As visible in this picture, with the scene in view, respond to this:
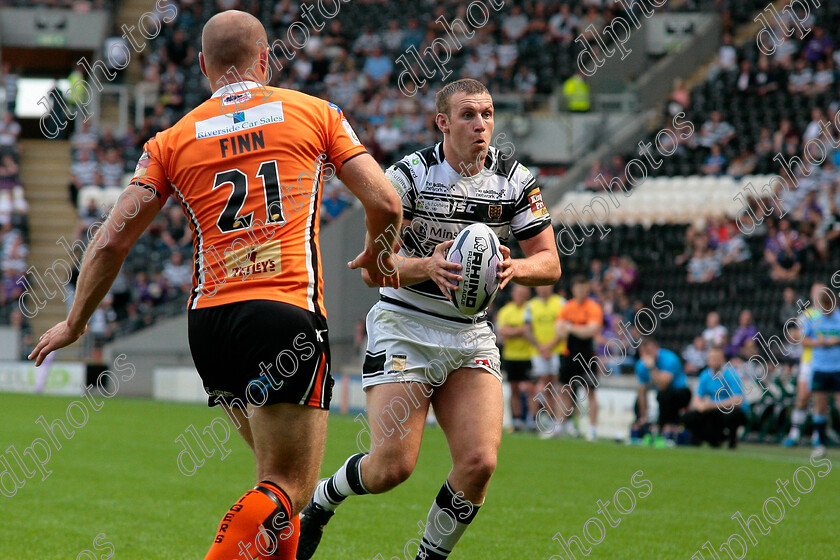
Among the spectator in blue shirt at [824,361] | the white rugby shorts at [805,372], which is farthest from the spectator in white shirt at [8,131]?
the spectator in blue shirt at [824,361]

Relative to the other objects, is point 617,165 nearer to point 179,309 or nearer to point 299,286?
point 179,309

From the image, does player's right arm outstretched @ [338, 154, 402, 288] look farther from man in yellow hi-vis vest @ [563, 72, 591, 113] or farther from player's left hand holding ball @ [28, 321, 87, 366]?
man in yellow hi-vis vest @ [563, 72, 591, 113]

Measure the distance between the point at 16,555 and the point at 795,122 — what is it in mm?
18805

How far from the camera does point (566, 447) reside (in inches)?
572

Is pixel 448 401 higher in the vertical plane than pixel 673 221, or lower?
lower

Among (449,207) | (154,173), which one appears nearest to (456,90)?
(449,207)

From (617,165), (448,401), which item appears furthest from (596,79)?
(448,401)

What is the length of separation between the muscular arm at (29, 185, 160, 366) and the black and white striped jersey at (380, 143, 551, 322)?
1.89 metres

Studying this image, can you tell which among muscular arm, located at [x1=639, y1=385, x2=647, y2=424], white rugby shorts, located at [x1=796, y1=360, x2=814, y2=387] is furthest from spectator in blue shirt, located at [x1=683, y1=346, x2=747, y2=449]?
white rugby shorts, located at [x1=796, y1=360, x2=814, y2=387]

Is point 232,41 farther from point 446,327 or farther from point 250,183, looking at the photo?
point 446,327

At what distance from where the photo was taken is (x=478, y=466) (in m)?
5.31

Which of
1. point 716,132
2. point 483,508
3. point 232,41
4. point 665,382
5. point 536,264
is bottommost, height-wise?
point 483,508

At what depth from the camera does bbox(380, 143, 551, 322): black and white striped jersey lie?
579 centimetres

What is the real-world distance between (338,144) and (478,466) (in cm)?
188
